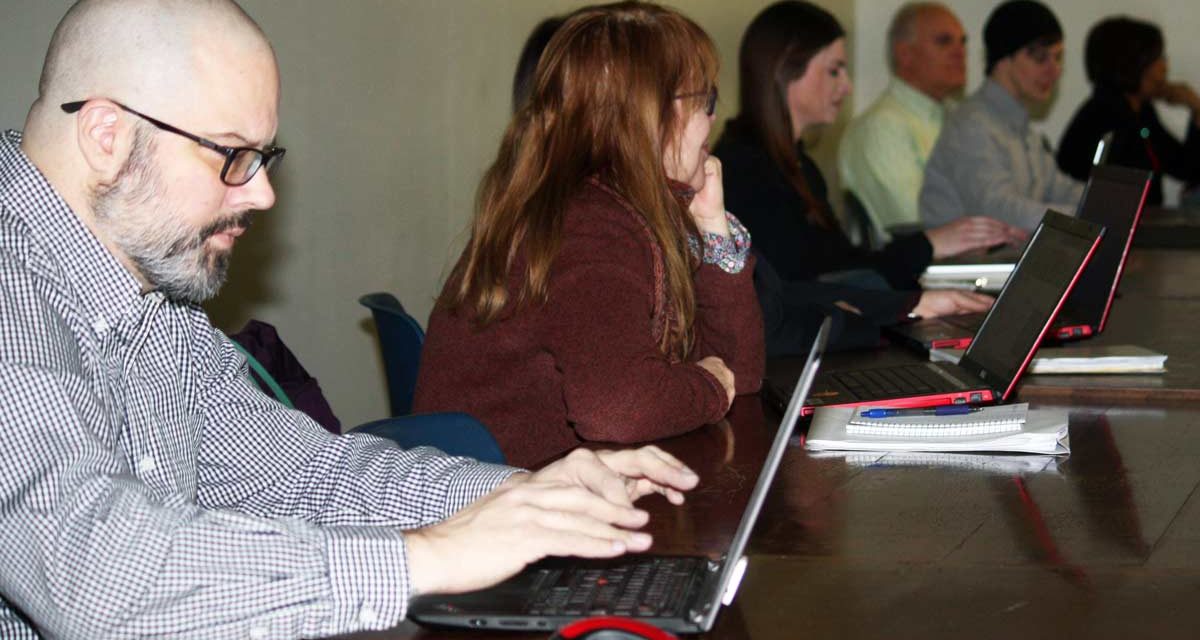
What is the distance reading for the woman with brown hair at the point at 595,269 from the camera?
73.7 inches

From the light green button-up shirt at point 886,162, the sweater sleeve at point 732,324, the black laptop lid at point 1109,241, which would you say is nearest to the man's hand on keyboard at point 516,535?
the sweater sleeve at point 732,324

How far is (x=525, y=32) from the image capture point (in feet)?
13.6

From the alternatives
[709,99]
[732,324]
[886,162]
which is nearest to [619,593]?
[732,324]

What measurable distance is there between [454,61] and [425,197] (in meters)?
0.40

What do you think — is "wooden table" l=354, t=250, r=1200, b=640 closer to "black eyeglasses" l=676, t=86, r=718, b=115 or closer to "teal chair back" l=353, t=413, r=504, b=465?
"teal chair back" l=353, t=413, r=504, b=465

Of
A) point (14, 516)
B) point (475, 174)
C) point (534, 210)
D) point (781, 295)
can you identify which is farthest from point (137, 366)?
point (475, 174)

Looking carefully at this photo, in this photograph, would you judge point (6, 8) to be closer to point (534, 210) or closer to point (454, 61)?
point (534, 210)

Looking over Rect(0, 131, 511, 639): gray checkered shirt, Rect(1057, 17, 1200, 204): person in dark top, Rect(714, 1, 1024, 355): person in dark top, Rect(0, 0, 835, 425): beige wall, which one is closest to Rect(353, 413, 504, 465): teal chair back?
Rect(0, 131, 511, 639): gray checkered shirt

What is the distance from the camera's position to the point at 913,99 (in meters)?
5.52

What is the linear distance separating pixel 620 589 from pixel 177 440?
58cm

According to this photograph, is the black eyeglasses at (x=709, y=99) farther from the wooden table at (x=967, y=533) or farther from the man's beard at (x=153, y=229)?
the man's beard at (x=153, y=229)

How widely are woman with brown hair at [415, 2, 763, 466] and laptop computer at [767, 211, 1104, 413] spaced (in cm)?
19

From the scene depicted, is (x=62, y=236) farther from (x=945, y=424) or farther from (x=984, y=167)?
(x=984, y=167)

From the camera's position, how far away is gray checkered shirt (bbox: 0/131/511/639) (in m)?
1.10
